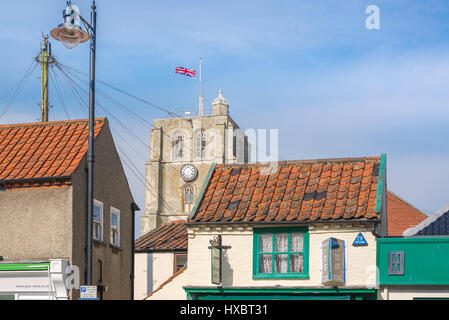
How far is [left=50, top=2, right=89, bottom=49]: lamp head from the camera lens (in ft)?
63.5

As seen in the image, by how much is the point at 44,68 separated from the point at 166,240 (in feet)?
36.0

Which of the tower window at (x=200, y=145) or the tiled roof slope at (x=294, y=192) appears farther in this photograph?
the tower window at (x=200, y=145)

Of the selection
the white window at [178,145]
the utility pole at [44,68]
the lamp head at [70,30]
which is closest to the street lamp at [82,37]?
the lamp head at [70,30]

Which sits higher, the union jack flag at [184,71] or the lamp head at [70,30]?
the union jack flag at [184,71]

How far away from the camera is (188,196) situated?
98500 mm

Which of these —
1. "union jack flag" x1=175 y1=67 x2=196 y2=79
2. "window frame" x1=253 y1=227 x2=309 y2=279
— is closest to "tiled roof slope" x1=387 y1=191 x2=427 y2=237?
"window frame" x1=253 y1=227 x2=309 y2=279

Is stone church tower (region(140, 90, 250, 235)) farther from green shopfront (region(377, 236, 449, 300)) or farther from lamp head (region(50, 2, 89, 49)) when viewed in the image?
lamp head (region(50, 2, 89, 49))

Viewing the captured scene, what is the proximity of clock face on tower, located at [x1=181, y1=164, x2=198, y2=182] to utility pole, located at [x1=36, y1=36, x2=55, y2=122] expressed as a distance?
2579 inches

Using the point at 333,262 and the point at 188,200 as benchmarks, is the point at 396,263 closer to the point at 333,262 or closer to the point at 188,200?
the point at 333,262

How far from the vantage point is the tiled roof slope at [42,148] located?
25.0 metres

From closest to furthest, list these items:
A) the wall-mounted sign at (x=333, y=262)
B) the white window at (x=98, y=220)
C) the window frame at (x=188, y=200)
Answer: the wall-mounted sign at (x=333, y=262) < the white window at (x=98, y=220) < the window frame at (x=188, y=200)

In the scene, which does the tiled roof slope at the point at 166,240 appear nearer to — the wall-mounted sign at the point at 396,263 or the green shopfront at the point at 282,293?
the green shopfront at the point at 282,293

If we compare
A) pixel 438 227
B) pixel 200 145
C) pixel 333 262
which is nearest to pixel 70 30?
pixel 333 262

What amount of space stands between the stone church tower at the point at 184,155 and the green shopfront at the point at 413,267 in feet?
246
